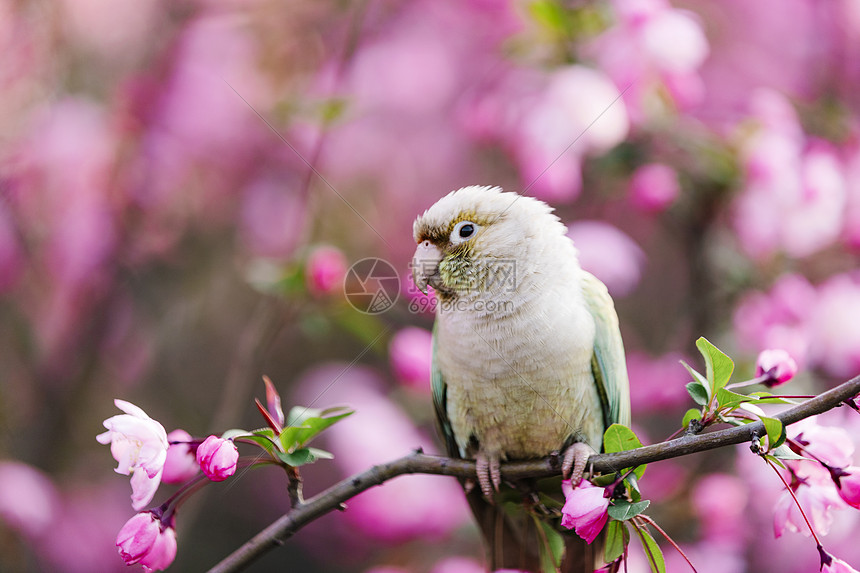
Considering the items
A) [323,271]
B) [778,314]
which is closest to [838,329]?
[778,314]

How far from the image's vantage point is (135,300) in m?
1.99

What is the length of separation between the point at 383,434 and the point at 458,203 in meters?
0.84

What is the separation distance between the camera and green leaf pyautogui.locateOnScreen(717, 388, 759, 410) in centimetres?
75

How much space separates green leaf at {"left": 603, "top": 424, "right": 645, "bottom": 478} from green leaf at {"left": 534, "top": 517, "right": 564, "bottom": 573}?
22cm

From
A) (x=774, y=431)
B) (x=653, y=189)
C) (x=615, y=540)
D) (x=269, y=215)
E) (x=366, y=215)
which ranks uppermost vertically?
(x=269, y=215)

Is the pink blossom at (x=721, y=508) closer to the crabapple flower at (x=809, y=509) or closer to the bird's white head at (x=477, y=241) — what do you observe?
the crabapple flower at (x=809, y=509)

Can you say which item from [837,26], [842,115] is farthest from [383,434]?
[837,26]

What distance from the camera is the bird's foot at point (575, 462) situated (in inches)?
37.7

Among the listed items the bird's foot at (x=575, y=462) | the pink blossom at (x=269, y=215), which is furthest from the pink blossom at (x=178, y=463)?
the pink blossom at (x=269, y=215)

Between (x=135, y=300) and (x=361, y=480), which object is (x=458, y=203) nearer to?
(x=361, y=480)

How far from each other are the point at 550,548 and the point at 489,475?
143mm

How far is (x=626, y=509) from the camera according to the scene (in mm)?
758

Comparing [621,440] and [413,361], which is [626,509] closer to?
[621,440]

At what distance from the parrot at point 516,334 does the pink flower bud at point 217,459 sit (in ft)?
1.35
